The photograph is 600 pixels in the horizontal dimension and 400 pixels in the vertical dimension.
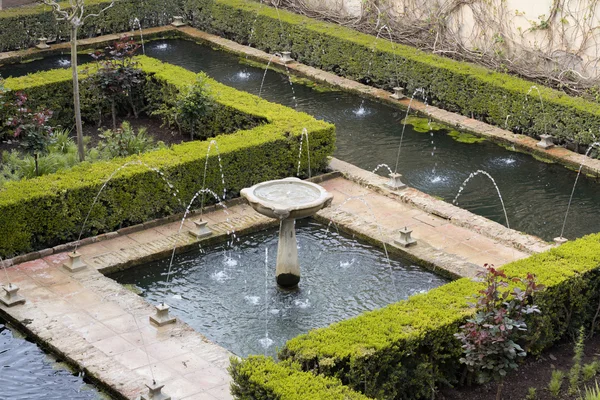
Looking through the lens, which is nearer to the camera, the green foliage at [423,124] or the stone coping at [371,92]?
the stone coping at [371,92]

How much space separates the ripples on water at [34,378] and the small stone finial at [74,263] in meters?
1.50

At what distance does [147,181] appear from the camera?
39.7ft

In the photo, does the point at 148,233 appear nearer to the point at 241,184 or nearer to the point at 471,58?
the point at 241,184

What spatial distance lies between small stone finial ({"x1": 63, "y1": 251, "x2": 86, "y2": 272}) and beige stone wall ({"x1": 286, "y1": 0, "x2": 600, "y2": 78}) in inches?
365

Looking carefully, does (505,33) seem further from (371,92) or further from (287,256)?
(287,256)

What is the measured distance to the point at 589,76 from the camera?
53.6 ft

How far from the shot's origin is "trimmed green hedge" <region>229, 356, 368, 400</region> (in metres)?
7.42

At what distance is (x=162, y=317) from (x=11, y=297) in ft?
5.40

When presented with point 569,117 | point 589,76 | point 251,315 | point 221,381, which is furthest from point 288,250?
point 589,76

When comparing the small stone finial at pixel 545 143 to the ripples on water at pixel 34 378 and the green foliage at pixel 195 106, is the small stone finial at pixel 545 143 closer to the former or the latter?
the green foliage at pixel 195 106

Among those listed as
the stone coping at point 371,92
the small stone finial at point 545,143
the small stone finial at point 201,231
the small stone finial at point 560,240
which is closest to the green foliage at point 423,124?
the stone coping at point 371,92

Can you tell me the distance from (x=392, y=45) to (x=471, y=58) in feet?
4.76

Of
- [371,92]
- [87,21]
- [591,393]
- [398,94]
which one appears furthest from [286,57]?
[591,393]

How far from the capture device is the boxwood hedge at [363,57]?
601 inches
